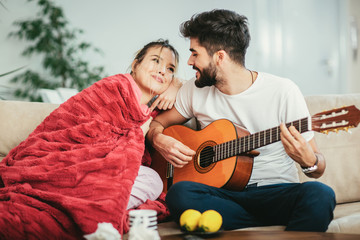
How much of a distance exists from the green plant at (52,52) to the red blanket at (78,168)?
7.76 ft

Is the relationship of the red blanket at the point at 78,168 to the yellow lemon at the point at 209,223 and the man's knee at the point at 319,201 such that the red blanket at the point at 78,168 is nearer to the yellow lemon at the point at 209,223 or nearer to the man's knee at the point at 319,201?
the yellow lemon at the point at 209,223

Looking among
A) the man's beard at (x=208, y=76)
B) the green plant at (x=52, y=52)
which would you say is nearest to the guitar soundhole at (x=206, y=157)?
the man's beard at (x=208, y=76)

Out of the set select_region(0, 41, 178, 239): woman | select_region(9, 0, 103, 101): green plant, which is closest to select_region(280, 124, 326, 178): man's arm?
select_region(0, 41, 178, 239): woman

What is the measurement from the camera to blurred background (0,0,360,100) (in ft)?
12.3

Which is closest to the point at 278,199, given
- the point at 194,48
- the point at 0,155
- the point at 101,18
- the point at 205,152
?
the point at 205,152

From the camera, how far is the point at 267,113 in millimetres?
1584

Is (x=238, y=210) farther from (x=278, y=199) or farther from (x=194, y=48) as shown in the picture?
(x=194, y=48)

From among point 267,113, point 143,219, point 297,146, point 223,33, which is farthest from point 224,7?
point 143,219

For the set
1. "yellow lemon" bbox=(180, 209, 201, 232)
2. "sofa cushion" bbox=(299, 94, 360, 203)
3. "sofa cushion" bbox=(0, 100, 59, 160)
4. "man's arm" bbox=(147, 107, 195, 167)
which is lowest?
"sofa cushion" bbox=(299, 94, 360, 203)

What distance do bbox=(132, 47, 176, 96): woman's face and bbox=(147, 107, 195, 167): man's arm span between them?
146 mm

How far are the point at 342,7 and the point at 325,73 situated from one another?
85 cm

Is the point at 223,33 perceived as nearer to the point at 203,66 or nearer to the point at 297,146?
the point at 203,66

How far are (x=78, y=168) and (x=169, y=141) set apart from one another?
18.2 inches

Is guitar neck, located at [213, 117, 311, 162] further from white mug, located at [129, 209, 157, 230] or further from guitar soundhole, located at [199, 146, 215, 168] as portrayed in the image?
white mug, located at [129, 209, 157, 230]
